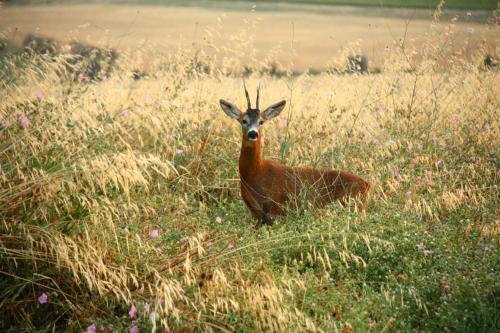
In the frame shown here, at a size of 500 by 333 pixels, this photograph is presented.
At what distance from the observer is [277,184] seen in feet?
20.8

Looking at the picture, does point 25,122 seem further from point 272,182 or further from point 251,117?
point 272,182

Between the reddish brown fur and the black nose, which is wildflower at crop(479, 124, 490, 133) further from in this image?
the black nose

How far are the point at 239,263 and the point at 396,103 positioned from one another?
534 cm

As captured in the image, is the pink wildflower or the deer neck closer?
the pink wildflower

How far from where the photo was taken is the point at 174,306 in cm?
357

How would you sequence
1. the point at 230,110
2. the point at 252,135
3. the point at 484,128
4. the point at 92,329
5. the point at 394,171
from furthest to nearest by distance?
the point at 484,128, the point at 230,110, the point at 394,171, the point at 252,135, the point at 92,329

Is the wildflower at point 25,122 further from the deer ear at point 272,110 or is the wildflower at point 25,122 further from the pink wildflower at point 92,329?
the deer ear at point 272,110

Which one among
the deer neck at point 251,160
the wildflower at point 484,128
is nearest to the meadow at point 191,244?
the deer neck at point 251,160

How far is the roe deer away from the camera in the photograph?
20.3 feet

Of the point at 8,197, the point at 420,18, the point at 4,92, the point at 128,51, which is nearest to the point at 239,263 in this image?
the point at 8,197

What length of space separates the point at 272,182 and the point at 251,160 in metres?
0.30

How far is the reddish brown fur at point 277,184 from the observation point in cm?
620

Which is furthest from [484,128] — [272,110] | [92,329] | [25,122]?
[92,329]

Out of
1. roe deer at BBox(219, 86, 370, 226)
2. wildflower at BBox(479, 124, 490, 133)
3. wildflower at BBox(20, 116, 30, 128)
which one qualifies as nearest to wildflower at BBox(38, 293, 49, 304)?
wildflower at BBox(20, 116, 30, 128)
